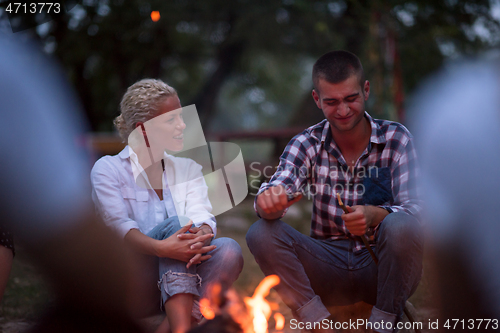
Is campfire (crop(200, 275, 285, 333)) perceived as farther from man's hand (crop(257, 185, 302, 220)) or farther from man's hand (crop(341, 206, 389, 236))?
man's hand (crop(341, 206, 389, 236))

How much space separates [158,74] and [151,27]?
1337 mm

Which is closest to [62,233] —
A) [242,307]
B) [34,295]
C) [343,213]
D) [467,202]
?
[242,307]

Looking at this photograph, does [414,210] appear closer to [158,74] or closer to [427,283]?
[427,283]

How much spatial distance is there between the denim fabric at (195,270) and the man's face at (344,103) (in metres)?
0.82

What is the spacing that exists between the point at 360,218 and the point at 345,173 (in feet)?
1.42

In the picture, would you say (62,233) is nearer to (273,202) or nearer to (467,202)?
(273,202)

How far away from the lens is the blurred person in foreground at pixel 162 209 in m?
1.92

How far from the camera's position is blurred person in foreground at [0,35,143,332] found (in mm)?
1938

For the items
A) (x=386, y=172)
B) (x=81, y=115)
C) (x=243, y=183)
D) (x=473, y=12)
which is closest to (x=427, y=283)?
(x=386, y=172)

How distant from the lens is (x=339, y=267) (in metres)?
2.13

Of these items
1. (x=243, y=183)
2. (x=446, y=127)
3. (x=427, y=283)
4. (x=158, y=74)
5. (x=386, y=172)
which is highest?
(x=158, y=74)

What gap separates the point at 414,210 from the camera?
1987mm

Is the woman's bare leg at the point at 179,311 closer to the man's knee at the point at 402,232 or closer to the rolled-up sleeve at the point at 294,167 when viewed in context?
the rolled-up sleeve at the point at 294,167

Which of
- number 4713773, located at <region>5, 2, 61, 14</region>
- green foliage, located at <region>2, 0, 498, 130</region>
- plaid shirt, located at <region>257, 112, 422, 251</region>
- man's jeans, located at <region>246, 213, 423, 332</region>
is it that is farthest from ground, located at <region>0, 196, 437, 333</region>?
green foliage, located at <region>2, 0, 498, 130</region>
